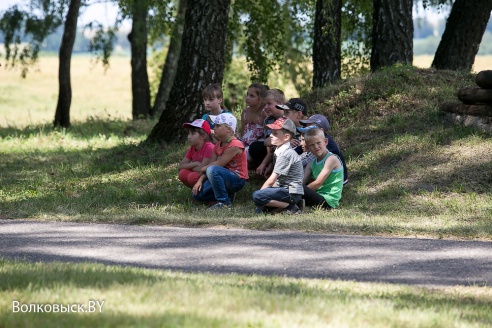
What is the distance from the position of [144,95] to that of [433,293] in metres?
22.5

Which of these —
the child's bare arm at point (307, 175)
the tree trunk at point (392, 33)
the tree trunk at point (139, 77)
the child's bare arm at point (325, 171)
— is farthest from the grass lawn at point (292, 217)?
the tree trunk at point (139, 77)

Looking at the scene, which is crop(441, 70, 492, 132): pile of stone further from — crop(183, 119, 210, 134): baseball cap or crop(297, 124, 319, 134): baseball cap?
crop(183, 119, 210, 134): baseball cap

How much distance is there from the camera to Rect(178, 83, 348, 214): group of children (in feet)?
33.9

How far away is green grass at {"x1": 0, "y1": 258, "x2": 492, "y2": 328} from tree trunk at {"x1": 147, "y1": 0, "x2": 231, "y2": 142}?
28.4ft

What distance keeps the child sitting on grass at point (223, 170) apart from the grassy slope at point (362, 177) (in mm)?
236

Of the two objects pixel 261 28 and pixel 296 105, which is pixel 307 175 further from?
pixel 261 28

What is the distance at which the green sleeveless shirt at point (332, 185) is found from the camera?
10.8 metres

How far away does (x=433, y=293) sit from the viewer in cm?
626

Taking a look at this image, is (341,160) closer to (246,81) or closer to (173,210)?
(173,210)

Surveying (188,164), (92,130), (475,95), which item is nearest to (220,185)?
(188,164)

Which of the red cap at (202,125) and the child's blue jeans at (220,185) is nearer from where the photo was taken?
the child's blue jeans at (220,185)

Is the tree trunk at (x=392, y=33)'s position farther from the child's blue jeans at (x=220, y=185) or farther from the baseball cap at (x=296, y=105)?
the child's blue jeans at (x=220, y=185)

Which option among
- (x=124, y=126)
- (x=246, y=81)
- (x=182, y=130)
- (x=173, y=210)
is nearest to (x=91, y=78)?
(x=246, y=81)

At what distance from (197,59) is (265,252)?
7811mm
